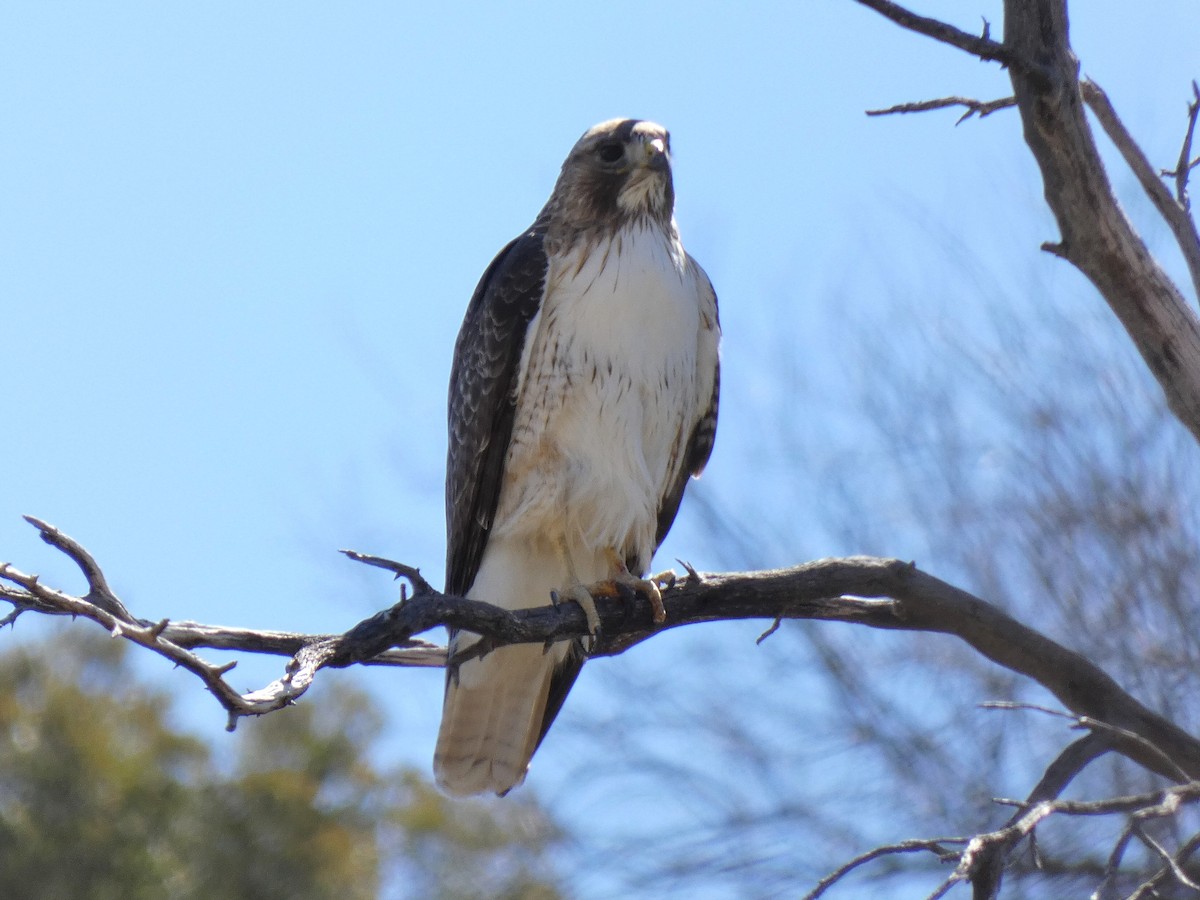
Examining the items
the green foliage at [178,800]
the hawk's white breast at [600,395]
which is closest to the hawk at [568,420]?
the hawk's white breast at [600,395]

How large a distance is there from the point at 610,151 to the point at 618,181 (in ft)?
0.57

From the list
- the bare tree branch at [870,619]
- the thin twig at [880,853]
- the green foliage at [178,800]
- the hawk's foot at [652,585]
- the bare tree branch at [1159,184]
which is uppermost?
the green foliage at [178,800]

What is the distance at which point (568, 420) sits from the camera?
4691mm

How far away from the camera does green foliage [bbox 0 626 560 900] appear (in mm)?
9297

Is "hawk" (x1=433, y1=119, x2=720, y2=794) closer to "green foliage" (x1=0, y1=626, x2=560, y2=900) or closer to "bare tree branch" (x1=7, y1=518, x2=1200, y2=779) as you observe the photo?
"bare tree branch" (x1=7, y1=518, x2=1200, y2=779)

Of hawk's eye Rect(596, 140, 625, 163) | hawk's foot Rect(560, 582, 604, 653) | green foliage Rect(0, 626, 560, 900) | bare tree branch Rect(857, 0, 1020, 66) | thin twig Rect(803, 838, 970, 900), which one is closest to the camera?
thin twig Rect(803, 838, 970, 900)

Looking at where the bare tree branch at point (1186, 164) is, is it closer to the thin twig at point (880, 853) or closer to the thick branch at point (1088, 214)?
the thick branch at point (1088, 214)

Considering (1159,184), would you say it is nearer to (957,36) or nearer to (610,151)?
(957,36)

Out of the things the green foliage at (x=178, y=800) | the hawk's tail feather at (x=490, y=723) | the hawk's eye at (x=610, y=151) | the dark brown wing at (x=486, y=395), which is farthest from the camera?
the green foliage at (x=178, y=800)

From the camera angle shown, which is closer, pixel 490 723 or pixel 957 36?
pixel 957 36

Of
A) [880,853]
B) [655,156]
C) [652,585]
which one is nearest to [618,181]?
[655,156]

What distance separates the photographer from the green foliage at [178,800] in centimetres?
930

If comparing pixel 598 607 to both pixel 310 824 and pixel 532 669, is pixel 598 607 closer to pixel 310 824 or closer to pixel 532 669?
pixel 532 669

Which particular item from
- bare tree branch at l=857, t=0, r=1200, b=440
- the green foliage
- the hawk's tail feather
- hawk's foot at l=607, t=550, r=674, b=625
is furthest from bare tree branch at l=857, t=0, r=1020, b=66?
the green foliage
